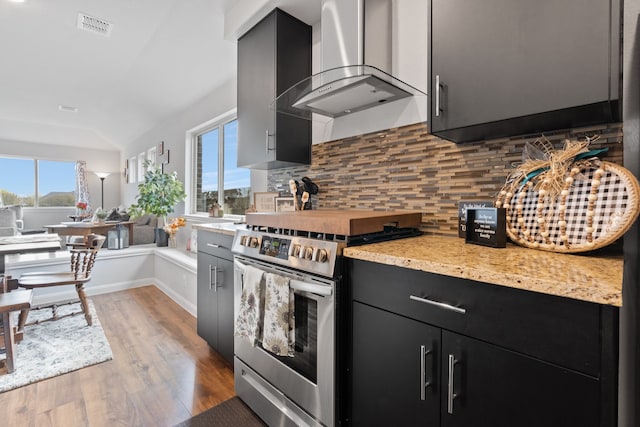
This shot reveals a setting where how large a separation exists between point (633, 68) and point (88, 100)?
265 inches

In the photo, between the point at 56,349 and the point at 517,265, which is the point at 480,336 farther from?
the point at 56,349

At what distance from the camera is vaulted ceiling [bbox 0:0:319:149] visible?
2650mm

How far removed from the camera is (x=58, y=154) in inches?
301

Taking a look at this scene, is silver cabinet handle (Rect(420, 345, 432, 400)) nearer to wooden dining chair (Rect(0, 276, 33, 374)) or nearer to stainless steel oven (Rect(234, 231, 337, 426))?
stainless steel oven (Rect(234, 231, 337, 426))

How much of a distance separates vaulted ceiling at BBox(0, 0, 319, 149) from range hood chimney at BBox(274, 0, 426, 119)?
1.72 feet

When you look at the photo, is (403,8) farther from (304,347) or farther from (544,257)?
Answer: (304,347)

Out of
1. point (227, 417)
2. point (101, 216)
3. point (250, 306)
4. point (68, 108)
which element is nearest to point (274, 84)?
point (250, 306)

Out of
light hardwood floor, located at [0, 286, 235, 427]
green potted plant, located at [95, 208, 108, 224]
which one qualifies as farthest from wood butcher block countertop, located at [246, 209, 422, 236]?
green potted plant, located at [95, 208, 108, 224]

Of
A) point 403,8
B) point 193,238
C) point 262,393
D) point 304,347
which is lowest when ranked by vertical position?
point 262,393

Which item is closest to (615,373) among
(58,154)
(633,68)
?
(633,68)

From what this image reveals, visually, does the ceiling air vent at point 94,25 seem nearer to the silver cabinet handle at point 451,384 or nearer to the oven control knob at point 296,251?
the oven control knob at point 296,251

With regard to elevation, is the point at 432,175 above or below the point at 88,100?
below

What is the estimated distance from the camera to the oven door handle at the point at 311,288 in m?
1.23

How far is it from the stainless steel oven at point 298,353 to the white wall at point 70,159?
27.7 ft
